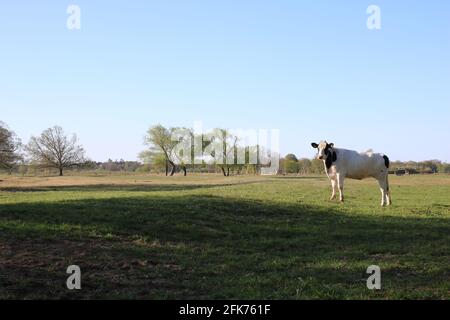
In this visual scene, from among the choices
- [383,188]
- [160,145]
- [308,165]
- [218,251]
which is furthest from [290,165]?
[218,251]

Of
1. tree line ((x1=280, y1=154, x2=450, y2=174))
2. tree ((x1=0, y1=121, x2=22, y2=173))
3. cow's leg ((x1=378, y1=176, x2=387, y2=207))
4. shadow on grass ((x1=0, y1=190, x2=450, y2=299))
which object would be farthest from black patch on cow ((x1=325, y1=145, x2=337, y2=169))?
tree line ((x1=280, y1=154, x2=450, y2=174))

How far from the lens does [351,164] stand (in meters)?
22.3

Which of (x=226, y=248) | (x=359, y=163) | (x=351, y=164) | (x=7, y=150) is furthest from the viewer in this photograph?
(x=7, y=150)

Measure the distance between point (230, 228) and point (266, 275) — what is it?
5.15 meters

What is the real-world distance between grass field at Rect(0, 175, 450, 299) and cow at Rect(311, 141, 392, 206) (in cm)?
374

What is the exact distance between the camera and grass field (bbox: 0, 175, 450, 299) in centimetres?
833

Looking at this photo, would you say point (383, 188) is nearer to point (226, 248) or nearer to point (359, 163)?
point (359, 163)

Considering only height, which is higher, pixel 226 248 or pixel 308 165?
pixel 308 165

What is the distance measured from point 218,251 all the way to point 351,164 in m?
12.4

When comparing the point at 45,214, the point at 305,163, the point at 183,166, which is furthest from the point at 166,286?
the point at 305,163

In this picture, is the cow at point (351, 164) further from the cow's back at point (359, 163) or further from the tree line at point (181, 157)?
the tree line at point (181, 157)

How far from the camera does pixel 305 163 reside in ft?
424

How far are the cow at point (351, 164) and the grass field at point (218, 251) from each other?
3735 millimetres

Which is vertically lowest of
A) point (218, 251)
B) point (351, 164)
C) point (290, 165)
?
point (218, 251)
